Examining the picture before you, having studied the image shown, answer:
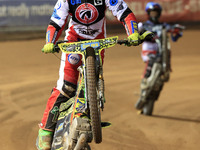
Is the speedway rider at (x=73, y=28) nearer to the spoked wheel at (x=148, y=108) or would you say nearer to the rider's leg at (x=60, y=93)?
the rider's leg at (x=60, y=93)

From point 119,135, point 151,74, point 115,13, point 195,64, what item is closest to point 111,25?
point 195,64

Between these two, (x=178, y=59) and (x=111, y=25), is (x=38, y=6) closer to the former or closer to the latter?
(x=111, y=25)

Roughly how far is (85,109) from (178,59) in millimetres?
12610

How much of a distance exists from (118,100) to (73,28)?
18.2 feet

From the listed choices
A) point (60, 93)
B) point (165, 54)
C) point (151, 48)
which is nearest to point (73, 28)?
point (60, 93)

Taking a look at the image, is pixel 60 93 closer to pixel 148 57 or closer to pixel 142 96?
pixel 148 57

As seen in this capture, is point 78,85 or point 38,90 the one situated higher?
point 78,85

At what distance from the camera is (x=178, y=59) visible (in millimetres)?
16688

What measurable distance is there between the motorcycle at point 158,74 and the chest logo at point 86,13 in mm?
4367

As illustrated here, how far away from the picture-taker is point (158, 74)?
925cm

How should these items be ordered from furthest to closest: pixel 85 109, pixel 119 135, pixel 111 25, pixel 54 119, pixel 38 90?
pixel 111 25 < pixel 38 90 < pixel 119 135 < pixel 54 119 < pixel 85 109

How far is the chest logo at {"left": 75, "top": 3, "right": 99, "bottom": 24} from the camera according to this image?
4.86 meters

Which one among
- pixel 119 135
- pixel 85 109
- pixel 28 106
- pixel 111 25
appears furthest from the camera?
pixel 111 25

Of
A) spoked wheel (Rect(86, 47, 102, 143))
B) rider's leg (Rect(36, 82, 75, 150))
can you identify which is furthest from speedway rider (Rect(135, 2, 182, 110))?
spoked wheel (Rect(86, 47, 102, 143))
